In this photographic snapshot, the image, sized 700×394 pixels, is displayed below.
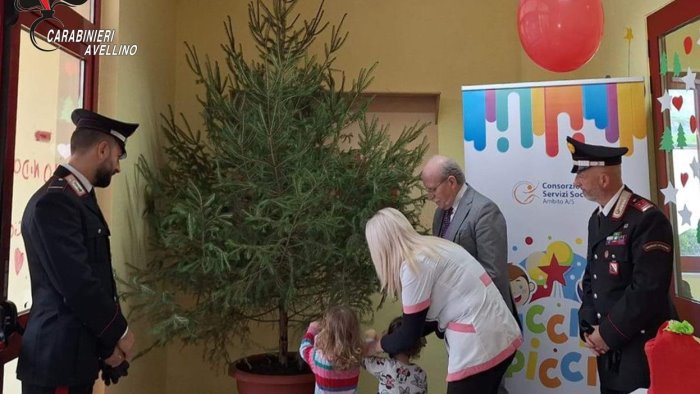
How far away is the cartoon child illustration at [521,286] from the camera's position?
3.18 meters

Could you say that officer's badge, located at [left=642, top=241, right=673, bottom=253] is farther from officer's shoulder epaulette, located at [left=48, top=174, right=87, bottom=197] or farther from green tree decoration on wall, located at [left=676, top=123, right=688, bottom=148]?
officer's shoulder epaulette, located at [left=48, top=174, right=87, bottom=197]

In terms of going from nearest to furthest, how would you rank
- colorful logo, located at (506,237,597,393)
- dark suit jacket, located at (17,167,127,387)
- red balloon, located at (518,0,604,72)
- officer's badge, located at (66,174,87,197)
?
dark suit jacket, located at (17,167,127,387)
officer's badge, located at (66,174,87,197)
red balloon, located at (518,0,604,72)
colorful logo, located at (506,237,597,393)

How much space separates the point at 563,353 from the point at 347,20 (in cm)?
278

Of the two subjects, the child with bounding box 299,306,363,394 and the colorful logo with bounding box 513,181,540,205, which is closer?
the child with bounding box 299,306,363,394

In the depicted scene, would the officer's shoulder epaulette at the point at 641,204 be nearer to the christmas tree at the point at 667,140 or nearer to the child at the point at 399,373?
the christmas tree at the point at 667,140

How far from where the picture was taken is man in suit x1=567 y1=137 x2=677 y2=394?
81.6 inches

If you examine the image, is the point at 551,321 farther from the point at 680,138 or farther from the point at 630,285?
the point at 680,138

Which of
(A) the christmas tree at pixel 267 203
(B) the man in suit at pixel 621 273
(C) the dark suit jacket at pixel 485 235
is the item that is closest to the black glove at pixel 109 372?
(A) the christmas tree at pixel 267 203

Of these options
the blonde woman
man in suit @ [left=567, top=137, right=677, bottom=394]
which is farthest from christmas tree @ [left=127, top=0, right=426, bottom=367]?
man in suit @ [left=567, top=137, right=677, bottom=394]

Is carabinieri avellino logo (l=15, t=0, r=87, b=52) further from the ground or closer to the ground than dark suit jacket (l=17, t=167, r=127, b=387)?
further from the ground

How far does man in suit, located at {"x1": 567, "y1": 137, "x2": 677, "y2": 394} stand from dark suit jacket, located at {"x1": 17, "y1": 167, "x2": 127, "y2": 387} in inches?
72.9

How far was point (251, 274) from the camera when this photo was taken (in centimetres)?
282

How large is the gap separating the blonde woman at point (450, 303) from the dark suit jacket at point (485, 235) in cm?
43

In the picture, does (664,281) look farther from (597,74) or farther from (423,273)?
(597,74)
